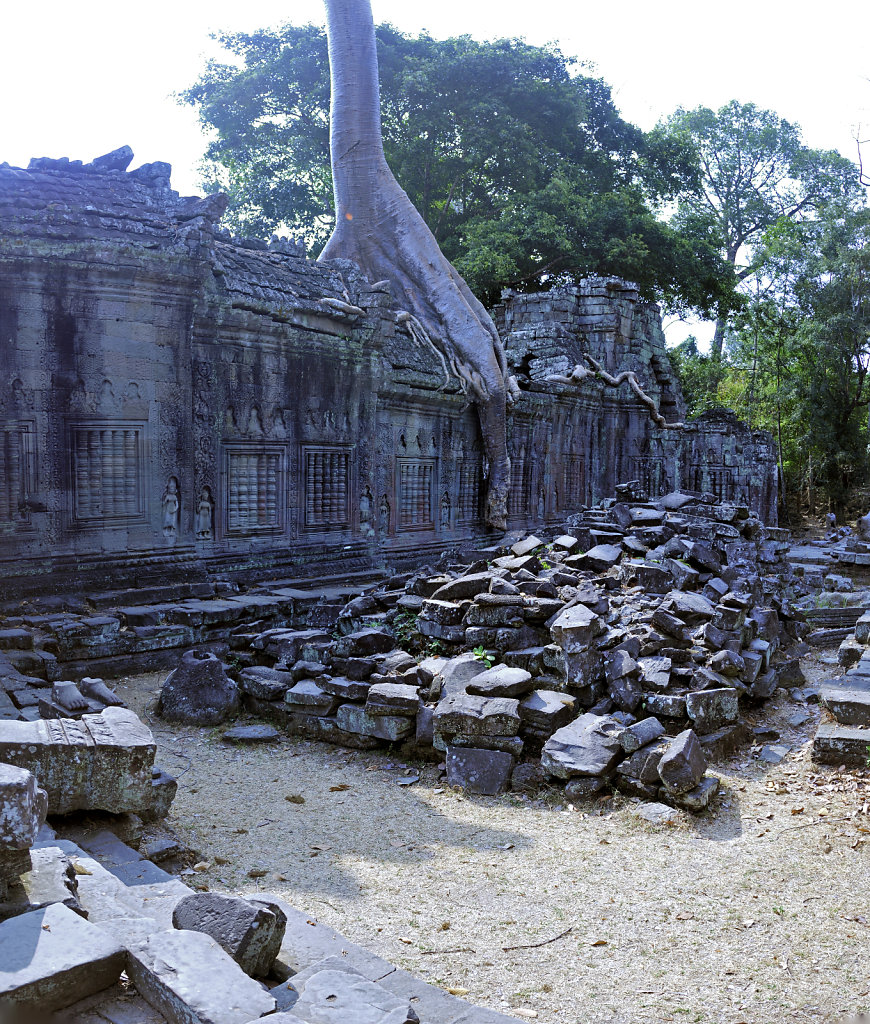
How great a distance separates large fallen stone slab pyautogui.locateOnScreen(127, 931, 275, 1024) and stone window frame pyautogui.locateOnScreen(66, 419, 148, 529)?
20.7 ft

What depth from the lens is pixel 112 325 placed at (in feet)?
27.2

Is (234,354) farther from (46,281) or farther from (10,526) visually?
(10,526)

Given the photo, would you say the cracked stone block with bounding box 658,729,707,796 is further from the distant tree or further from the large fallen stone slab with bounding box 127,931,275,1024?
the distant tree

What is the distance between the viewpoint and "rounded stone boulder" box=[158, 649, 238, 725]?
627 cm

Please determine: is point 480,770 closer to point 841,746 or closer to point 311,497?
point 841,746

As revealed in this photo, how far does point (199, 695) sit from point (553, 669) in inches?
105

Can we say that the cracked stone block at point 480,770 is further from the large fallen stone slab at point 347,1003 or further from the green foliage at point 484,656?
the large fallen stone slab at point 347,1003

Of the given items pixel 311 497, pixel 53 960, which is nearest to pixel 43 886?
pixel 53 960

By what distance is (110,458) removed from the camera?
8.31 meters

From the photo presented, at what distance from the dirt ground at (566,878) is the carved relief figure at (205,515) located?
3629mm

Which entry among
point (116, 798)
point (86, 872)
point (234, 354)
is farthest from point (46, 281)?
point (86, 872)

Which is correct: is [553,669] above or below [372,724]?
above

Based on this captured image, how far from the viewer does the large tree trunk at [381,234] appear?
1430cm

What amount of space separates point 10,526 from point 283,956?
6.05 metres
